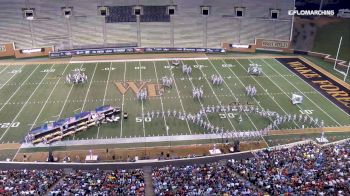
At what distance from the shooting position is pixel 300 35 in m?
47.5

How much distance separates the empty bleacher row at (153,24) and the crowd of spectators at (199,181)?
95.1 ft

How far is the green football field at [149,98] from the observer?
27.2 m

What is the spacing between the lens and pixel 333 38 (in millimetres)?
45812

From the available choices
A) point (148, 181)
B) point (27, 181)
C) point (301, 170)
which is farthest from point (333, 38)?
point (27, 181)

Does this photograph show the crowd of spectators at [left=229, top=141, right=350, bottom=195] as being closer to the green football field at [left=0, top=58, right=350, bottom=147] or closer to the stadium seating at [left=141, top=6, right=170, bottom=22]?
the green football field at [left=0, top=58, right=350, bottom=147]

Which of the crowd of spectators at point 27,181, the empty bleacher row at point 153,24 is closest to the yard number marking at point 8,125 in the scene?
the crowd of spectators at point 27,181

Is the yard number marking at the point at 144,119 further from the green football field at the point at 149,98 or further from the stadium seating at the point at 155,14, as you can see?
the stadium seating at the point at 155,14

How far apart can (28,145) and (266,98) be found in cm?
1852

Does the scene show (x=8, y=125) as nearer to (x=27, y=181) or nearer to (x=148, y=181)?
(x=27, y=181)

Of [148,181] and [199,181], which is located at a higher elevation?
[199,181]

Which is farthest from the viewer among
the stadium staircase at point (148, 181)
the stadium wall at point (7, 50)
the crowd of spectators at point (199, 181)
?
the stadium wall at point (7, 50)

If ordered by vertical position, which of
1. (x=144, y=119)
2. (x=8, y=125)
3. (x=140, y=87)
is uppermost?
(x=140, y=87)

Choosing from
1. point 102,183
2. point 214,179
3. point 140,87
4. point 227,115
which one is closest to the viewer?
point 102,183

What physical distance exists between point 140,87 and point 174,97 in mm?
3744
